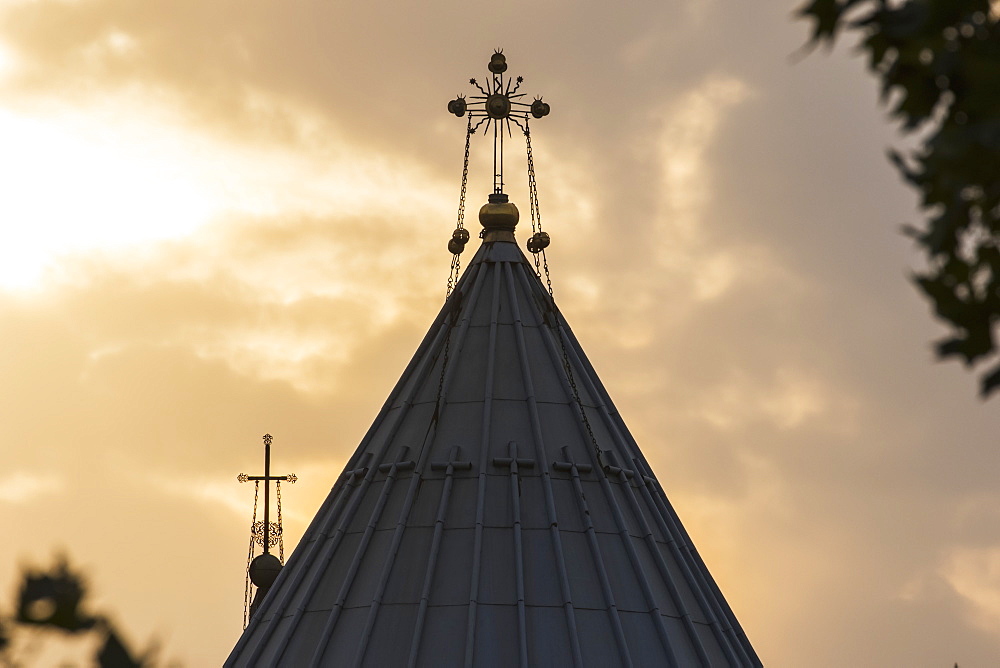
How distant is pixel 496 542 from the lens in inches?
1346

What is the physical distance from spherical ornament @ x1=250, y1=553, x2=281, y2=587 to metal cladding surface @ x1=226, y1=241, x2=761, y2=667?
237 inches

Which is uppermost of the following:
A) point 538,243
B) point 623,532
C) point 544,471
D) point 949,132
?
point 538,243

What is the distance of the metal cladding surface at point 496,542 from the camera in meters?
32.9

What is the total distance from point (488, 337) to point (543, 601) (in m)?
7.58

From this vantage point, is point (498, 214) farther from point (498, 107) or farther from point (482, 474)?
point (482, 474)

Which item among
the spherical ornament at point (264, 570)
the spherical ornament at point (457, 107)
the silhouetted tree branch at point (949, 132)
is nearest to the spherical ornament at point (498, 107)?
the spherical ornament at point (457, 107)

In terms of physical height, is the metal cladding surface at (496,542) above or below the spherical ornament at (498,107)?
below

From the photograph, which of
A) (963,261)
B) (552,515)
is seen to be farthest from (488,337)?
(963,261)

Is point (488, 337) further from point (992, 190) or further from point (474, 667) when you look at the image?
point (992, 190)

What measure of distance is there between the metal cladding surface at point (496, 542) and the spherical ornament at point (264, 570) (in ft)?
19.8

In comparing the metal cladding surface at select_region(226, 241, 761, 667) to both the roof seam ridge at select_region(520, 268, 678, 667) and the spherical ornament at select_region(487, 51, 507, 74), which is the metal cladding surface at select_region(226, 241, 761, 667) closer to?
the roof seam ridge at select_region(520, 268, 678, 667)

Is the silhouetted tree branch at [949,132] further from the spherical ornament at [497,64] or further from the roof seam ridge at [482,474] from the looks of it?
the spherical ornament at [497,64]

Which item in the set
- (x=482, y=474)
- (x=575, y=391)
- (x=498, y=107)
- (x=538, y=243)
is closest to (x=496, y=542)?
(x=482, y=474)

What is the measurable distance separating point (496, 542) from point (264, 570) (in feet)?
35.0
